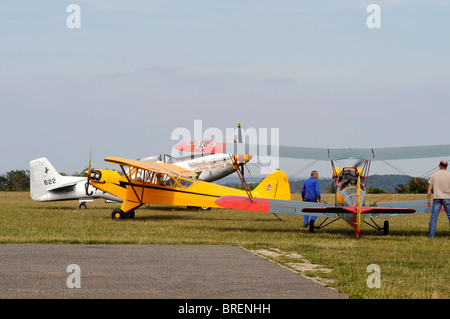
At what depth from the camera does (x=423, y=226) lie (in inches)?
783

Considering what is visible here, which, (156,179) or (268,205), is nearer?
(268,205)

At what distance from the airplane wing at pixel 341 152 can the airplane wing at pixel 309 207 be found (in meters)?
1.34

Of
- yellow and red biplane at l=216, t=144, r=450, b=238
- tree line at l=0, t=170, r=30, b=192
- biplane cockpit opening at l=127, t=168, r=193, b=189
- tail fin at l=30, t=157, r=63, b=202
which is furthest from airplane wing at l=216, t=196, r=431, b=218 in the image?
tree line at l=0, t=170, r=30, b=192

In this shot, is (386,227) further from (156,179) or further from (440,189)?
(156,179)

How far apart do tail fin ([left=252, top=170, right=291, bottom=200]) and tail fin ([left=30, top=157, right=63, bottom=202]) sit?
11.7 metres

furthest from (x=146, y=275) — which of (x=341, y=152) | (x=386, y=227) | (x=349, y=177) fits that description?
(x=386, y=227)

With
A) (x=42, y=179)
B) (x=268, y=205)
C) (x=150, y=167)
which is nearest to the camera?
(x=268, y=205)

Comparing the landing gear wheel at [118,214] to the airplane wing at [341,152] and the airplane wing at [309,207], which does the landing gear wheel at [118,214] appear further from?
the airplane wing at [341,152]

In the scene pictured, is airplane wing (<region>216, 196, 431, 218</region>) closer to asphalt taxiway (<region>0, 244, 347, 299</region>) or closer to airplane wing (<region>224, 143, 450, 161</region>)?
airplane wing (<region>224, 143, 450, 161</region>)

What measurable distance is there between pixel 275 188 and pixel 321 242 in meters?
7.72

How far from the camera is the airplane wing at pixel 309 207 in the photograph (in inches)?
576

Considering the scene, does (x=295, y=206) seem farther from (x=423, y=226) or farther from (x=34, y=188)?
(x=34, y=188)

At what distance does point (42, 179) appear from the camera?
29.3m

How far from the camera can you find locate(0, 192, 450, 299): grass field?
921 centimetres
